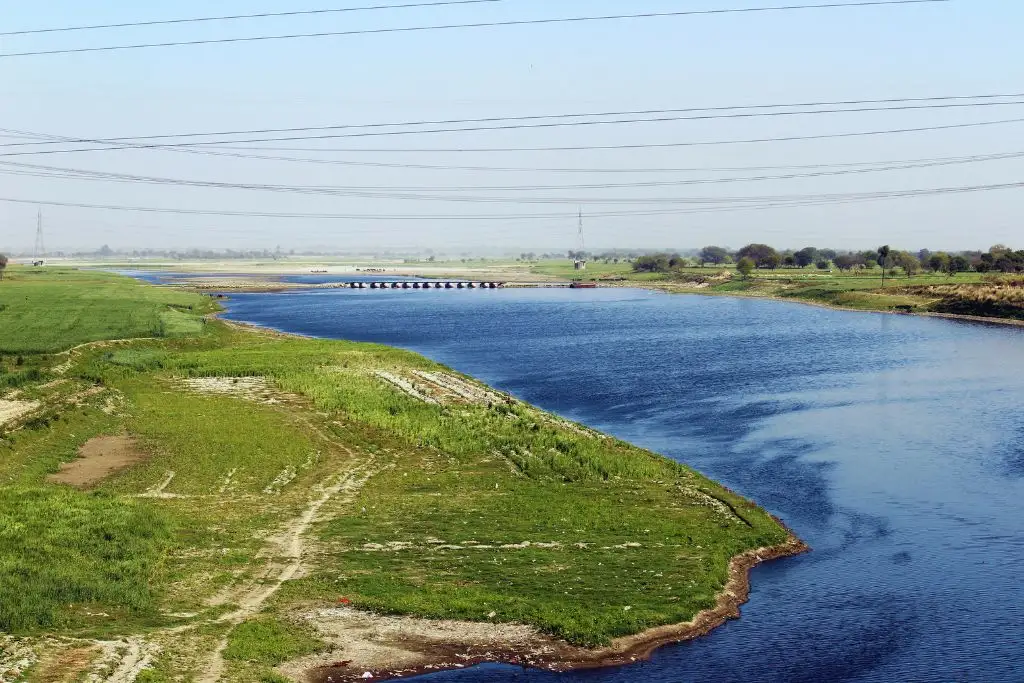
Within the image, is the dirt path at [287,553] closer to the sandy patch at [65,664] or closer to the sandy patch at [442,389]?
the sandy patch at [65,664]

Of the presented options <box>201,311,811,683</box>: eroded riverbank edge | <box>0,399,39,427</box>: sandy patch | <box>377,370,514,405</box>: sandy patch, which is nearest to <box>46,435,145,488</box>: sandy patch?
<box>0,399,39,427</box>: sandy patch

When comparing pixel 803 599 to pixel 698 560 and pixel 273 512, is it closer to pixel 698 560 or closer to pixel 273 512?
pixel 698 560

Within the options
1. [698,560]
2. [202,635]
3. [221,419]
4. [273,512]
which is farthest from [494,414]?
[202,635]

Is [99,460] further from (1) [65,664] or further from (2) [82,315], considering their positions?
(2) [82,315]

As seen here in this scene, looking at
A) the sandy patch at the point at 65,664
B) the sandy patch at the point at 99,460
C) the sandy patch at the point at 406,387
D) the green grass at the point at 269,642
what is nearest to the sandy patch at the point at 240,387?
the sandy patch at the point at 406,387

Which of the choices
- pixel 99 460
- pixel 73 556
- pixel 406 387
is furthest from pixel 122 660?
pixel 406 387
